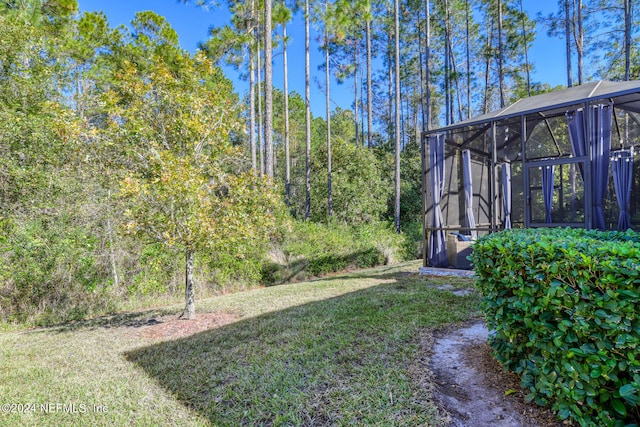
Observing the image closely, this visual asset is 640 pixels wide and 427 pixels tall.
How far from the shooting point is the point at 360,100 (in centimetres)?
2108

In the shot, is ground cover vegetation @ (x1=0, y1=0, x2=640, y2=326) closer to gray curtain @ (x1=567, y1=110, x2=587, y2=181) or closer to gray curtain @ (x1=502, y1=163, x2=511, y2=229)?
gray curtain @ (x1=502, y1=163, x2=511, y2=229)

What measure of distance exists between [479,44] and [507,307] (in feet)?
62.7

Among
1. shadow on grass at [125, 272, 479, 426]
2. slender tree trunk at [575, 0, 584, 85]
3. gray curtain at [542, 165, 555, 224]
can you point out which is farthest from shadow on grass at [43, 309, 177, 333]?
slender tree trunk at [575, 0, 584, 85]

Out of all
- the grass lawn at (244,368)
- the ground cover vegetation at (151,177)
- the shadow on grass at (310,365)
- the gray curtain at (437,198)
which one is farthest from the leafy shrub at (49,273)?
the gray curtain at (437,198)

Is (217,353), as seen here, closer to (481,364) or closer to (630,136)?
(481,364)

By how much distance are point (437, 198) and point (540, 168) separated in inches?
91.9

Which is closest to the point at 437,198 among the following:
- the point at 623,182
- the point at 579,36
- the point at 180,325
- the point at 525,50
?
the point at 623,182

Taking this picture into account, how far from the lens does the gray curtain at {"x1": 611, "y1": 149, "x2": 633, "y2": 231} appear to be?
511cm

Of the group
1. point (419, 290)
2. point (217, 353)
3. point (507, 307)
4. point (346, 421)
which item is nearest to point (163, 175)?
point (217, 353)

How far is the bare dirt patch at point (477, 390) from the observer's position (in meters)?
1.82

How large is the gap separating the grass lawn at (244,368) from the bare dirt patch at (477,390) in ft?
0.46

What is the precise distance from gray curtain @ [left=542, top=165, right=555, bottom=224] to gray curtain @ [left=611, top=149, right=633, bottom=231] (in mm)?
1013

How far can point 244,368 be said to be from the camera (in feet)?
8.66

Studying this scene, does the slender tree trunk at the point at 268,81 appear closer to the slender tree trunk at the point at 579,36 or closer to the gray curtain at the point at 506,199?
the gray curtain at the point at 506,199
